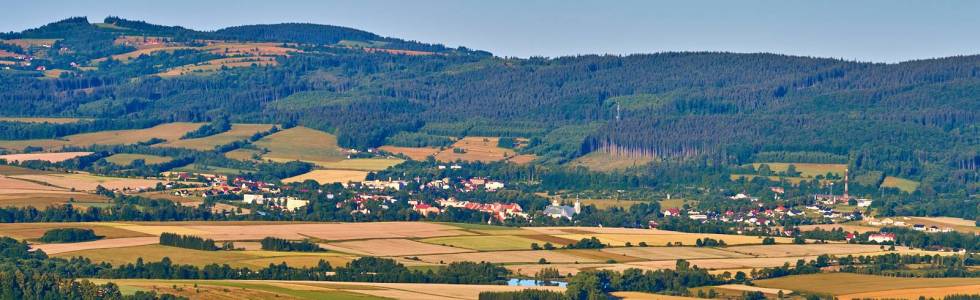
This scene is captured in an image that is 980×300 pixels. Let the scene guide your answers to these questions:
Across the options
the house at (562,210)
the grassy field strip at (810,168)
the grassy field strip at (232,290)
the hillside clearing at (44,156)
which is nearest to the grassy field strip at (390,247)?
the grassy field strip at (232,290)

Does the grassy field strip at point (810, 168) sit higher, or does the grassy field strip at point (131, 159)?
the grassy field strip at point (810, 168)

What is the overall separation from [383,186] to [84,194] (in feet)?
100

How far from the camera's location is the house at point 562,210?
147 meters

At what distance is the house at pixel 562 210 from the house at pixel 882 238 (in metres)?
21.4

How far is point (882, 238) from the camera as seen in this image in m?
134

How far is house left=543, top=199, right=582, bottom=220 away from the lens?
14662 centimetres

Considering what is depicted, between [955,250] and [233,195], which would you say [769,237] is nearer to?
[955,250]

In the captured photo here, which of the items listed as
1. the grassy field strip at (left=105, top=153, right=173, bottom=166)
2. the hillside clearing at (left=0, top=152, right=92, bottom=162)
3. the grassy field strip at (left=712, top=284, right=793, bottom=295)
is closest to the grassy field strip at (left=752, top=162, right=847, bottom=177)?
the grassy field strip at (left=105, top=153, right=173, bottom=166)

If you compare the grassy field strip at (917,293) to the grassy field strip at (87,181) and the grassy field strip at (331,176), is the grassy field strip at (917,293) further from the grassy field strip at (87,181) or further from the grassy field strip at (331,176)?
the grassy field strip at (331,176)

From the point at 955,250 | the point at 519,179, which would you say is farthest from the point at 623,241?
the point at 519,179

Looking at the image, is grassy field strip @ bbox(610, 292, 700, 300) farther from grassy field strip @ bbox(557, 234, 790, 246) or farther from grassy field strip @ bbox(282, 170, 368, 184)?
grassy field strip @ bbox(282, 170, 368, 184)

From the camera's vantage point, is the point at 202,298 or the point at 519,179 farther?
the point at 519,179

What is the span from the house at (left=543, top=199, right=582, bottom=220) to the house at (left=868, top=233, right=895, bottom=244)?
843 inches

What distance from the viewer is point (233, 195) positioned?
150 meters
